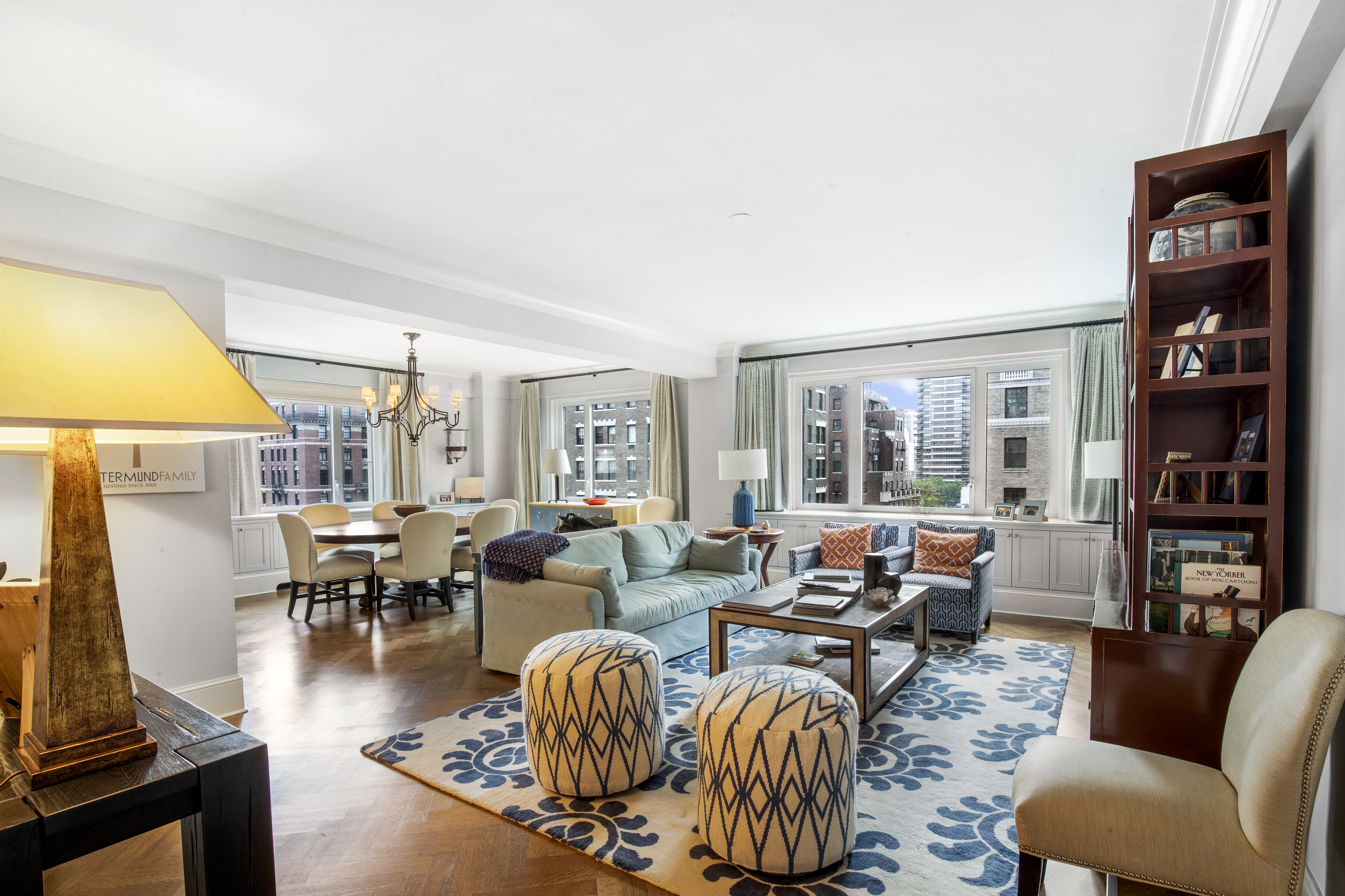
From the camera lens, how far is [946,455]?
6.13 meters

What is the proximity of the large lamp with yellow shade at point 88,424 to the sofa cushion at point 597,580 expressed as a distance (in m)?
2.65

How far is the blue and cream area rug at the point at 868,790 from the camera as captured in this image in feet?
6.73

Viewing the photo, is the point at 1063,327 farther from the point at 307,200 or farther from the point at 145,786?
the point at 145,786

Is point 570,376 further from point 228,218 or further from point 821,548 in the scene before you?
point 228,218

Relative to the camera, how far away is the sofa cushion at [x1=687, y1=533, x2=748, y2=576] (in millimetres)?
5070

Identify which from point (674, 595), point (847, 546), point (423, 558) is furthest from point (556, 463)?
point (674, 595)

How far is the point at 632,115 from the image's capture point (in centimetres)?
241

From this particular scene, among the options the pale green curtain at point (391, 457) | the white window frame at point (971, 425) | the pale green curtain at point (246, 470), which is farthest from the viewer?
the pale green curtain at point (391, 457)

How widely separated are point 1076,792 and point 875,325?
4.78m

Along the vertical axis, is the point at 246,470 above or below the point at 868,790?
above

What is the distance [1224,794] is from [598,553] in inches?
128

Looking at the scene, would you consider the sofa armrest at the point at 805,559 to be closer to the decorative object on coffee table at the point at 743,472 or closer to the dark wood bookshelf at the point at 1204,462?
the decorative object on coffee table at the point at 743,472

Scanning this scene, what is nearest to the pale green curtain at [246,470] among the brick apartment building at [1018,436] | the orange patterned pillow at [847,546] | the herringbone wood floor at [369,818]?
the herringbone wood floor at [369,818]

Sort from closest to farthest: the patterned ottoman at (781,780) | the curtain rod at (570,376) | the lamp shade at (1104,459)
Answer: the patterned ottoman at (781,780)
the lamp shade at (1104,459)
the curtain rod at (570,376)
